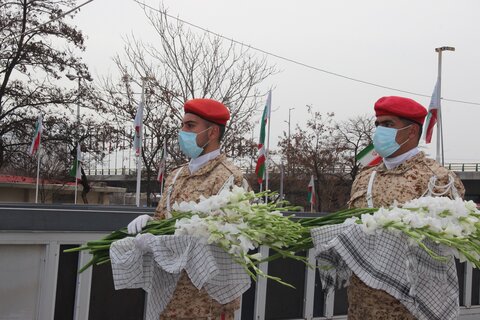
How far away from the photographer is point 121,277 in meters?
3.22

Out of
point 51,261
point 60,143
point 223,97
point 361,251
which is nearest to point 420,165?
point 361,251

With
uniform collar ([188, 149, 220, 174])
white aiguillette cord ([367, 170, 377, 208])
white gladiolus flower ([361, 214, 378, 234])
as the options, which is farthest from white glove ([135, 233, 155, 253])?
white aiguillette cord ([367, 170, 377, 208])

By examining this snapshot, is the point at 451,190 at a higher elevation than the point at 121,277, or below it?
higher

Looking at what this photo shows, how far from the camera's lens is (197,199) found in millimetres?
3723

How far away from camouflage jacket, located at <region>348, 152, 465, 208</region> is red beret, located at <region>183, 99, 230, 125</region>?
0.88 m

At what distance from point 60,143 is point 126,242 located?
2204 cm

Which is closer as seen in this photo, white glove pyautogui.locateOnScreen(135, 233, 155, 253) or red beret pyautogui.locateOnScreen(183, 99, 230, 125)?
white glove pyautogui.locateOnScreen(135, 233, 155, 253)

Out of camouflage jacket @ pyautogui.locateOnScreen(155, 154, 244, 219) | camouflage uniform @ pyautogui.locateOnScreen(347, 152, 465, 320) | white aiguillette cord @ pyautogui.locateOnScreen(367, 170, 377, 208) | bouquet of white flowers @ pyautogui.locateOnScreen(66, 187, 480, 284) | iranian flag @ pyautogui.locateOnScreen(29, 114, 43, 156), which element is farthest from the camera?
iranian flag @ pyautogui.locateOnScreen(29, 114, 43, 156)

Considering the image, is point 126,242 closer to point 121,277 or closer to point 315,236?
point 121,277

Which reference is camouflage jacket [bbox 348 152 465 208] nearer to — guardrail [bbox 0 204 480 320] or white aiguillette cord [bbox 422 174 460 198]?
white aiguillette cord [bbox 422 174 460 198]

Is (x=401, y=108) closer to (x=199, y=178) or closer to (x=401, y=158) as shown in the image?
(x=401, y=158)

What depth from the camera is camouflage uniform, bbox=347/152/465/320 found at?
11.1ft

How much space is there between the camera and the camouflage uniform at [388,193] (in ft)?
11.1

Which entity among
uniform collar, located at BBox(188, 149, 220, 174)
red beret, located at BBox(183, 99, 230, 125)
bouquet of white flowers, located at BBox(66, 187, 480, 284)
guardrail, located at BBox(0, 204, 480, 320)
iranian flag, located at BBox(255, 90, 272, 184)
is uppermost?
iranian flag, located at BBox(255, 90, 272, 184)
